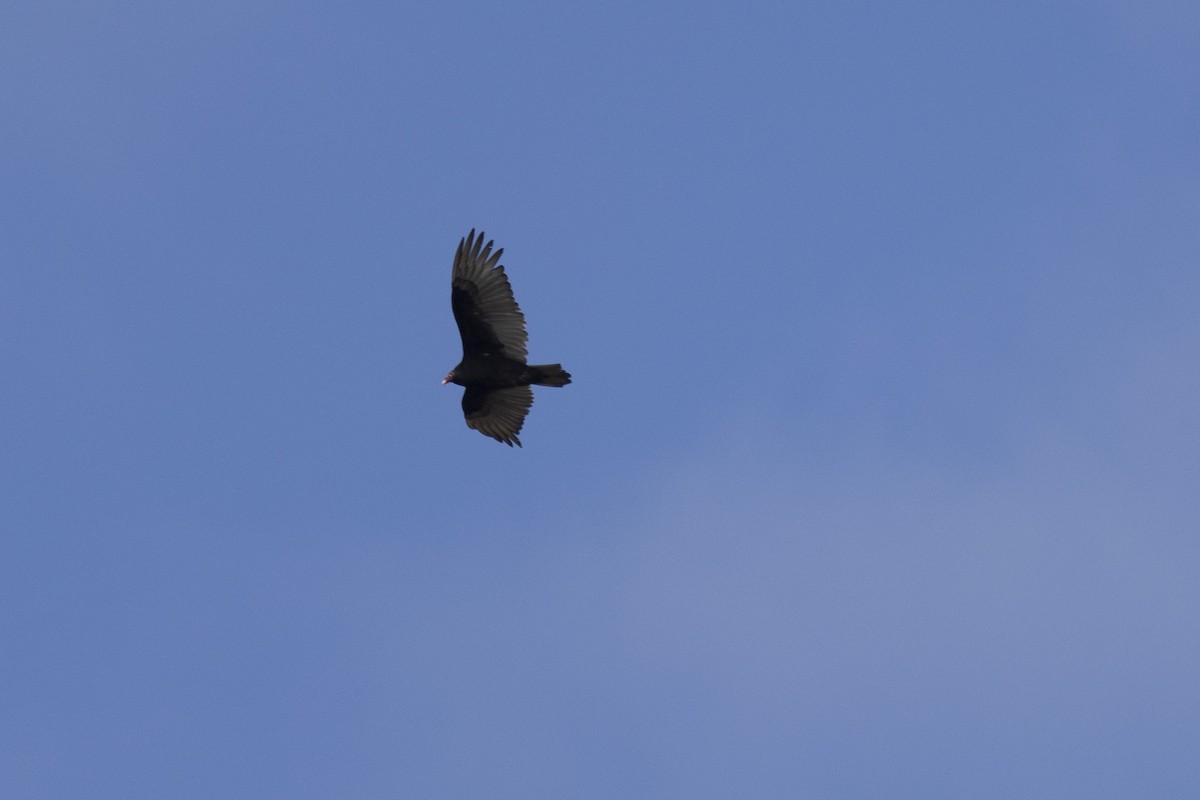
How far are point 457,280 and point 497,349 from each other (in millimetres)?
1708

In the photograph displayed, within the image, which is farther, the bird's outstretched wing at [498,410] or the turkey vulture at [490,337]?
the bird's outstretched wing at [498,410]

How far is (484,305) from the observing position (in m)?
45.7

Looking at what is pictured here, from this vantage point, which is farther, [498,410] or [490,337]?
[498,410]

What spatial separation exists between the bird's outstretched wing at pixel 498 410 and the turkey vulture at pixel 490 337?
0.07 feet

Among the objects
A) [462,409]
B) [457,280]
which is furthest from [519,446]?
[457,280]

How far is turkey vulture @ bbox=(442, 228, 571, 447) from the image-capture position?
149 ft

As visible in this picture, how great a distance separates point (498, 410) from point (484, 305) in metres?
2.95

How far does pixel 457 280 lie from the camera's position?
4547 cm

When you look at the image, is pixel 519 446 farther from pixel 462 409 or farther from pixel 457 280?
pixel 457 280

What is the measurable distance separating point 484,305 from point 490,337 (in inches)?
28.3

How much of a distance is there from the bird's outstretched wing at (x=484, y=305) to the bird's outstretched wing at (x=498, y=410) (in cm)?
137

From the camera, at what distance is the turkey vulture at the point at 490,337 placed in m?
45.5

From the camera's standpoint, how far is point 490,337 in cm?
4600

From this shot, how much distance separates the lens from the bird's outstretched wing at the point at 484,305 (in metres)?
45.4
